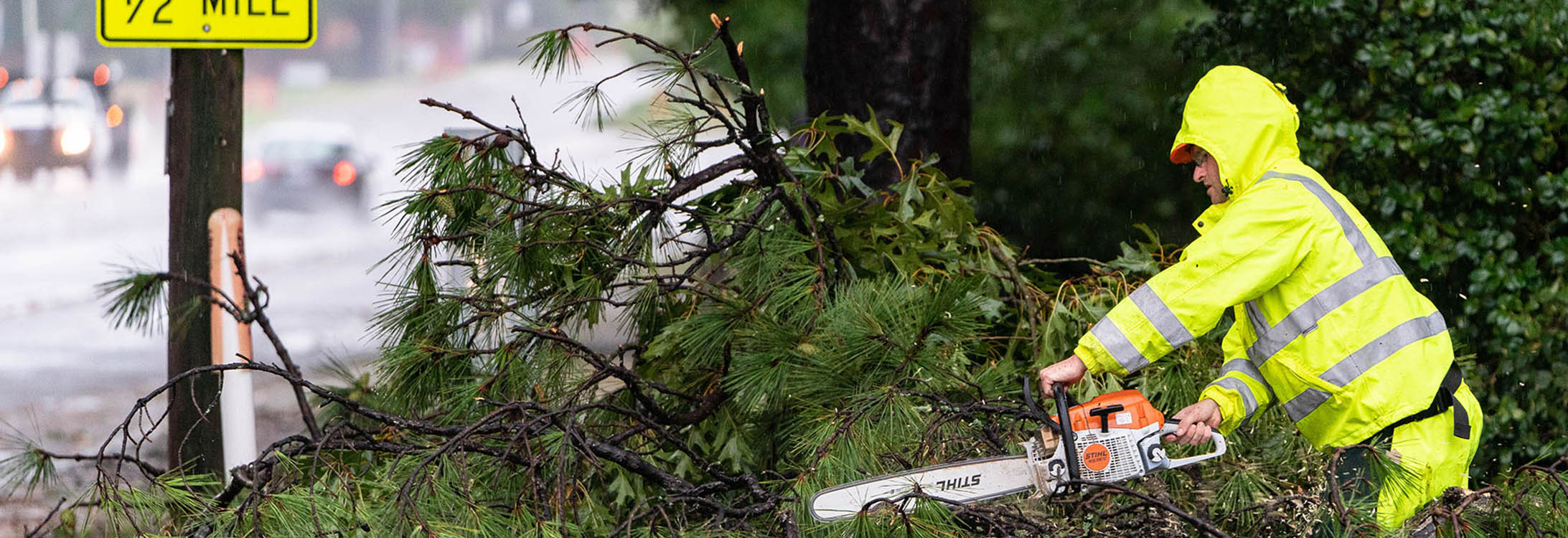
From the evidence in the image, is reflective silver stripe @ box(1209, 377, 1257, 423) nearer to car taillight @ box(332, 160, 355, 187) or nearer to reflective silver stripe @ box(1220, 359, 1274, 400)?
reflective silver stripe @ box(1220, 359, 1274, 400)

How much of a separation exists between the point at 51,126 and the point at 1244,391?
482 inches

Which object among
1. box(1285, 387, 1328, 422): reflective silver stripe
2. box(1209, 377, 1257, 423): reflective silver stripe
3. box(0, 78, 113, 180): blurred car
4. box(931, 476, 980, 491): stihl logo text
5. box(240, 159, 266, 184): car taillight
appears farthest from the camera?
box(240, 159, 266, 184): car taillight

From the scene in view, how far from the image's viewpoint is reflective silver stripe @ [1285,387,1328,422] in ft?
8.11

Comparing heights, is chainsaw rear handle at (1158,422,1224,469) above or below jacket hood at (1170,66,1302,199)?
below

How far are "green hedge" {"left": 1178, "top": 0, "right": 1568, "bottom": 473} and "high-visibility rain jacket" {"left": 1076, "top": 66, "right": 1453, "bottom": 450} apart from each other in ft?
4.06

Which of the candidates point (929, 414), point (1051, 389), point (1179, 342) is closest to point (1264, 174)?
point (1179, 342)

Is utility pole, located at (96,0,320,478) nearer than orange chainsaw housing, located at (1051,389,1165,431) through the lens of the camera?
No

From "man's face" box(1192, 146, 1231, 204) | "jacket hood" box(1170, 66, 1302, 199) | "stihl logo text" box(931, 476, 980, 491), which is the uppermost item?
"jacket hood" box(1170, 66, 1302, 199)

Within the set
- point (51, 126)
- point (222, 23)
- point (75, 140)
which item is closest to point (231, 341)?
point (222, 23)

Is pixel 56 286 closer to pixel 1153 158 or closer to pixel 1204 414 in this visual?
pixel 1153 158

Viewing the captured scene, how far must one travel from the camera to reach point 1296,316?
2434mm

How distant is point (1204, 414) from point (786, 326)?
83 centimetres

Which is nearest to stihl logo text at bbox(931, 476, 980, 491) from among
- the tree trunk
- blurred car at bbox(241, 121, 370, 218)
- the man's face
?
the man's face

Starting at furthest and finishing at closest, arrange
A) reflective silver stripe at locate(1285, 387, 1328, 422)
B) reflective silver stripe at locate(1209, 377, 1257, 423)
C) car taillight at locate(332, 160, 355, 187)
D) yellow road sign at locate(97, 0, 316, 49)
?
1. car taillight at locate(332, 160, 355, 187)
2. yellow road sign at locate(97, 0, 316, 49)
3. reflective silver stripe at locate(1209, 377, 1257, 423)
4. reflective silver stripe at locate(1285, 387, 1328, 422)
